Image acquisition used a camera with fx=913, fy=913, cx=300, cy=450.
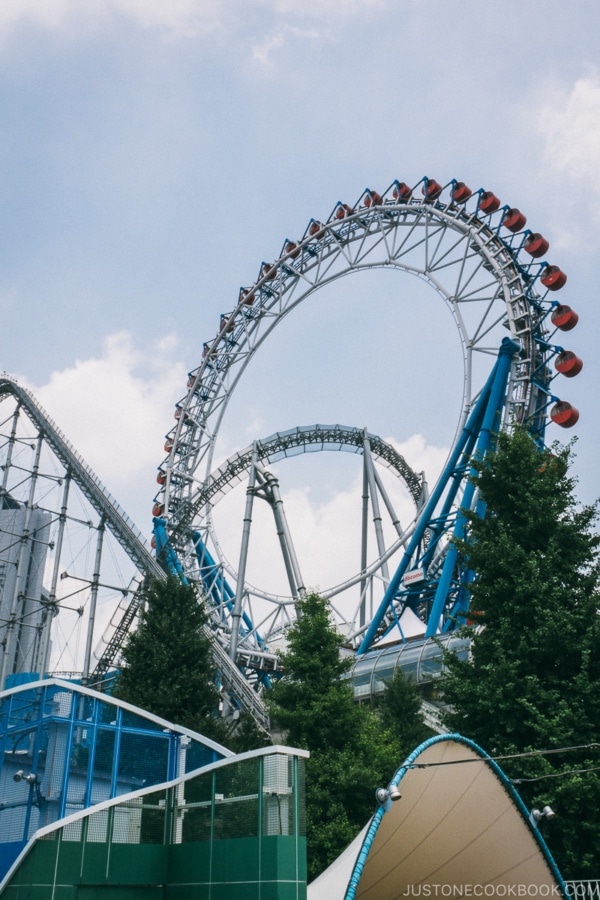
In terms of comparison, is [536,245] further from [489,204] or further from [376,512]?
[376,512]

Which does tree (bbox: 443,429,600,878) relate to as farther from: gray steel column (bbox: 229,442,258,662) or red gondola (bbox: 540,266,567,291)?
gray steel column (bbox: 229,442,258,662)

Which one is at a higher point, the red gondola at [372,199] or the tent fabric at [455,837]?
the red gondola at [372,199]

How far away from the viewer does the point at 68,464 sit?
33.9 metres

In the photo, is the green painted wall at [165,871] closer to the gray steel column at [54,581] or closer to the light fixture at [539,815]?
the light fixture at [539,815]

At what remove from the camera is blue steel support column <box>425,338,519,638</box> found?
31.1 m

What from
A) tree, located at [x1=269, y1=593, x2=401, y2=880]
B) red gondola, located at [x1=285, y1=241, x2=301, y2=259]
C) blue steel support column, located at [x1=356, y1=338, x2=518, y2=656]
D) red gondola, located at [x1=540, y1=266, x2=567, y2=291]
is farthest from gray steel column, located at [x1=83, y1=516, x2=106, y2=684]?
red gondola, located at [x1=540, y1=266, x2=567, y2=291]

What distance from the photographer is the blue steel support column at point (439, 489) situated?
34.0 metres

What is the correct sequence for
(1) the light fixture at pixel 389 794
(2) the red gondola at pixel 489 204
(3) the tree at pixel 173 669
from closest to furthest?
1. (1) the light fixture at pixel 389 794
2. (3) the tree at pixel 173 669
3. (2) the red gondola at pixel 489 204

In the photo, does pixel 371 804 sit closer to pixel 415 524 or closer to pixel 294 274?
pixel 415 524

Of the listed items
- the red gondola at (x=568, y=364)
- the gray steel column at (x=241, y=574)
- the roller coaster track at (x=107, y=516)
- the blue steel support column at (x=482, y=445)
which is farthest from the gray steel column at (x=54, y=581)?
the red gondola at (x=568, y=364)

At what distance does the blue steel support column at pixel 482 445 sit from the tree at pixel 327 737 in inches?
440

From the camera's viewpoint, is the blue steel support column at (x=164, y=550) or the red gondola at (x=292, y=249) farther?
the red gondola at (x=292, y=249)

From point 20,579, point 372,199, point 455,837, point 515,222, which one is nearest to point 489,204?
point 515,222

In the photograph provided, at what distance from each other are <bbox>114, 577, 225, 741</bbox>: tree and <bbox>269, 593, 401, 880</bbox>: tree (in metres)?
2.80
